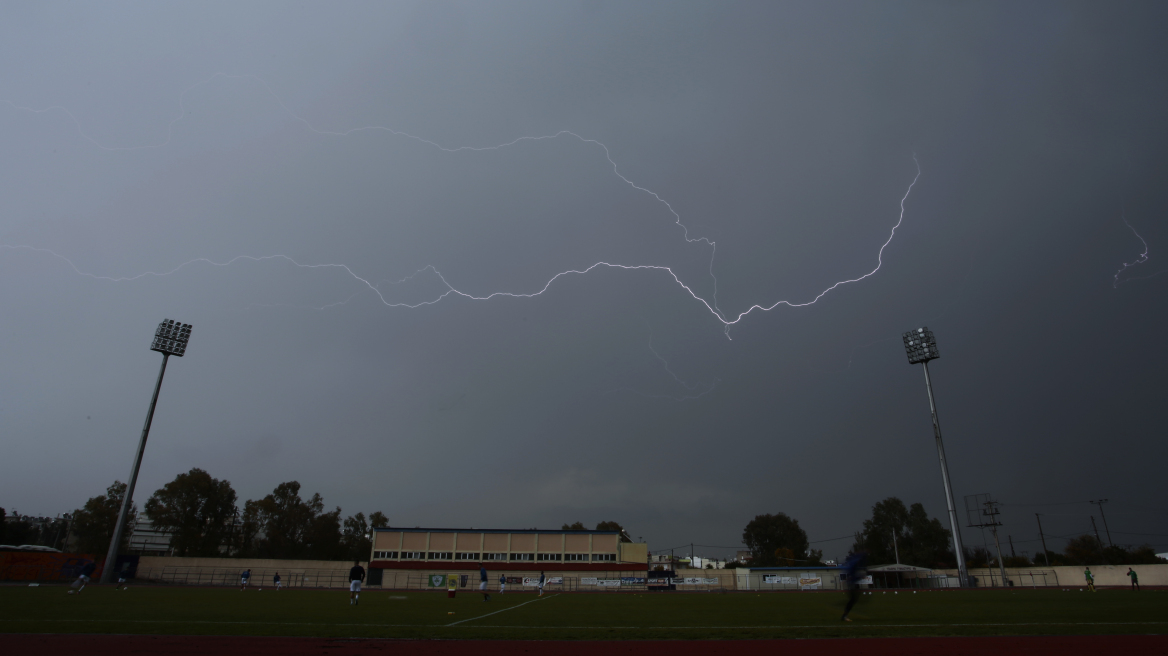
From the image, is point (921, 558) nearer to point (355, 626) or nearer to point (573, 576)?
point (573, 576)

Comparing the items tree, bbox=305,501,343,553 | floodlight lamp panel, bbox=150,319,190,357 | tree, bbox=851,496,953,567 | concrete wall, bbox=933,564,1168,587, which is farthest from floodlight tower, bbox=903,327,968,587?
tree, bbox=305,501,343,553

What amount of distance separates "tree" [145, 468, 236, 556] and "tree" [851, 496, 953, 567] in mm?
94062

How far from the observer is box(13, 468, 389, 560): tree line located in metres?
70.6

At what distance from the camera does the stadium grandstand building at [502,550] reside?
59.4 m

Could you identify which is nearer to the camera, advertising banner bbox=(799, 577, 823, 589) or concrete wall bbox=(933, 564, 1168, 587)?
concrete wall bbox=(933, 564, 1168, 587)

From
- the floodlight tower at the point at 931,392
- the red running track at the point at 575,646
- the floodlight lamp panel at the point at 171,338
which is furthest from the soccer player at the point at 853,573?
the floodlight lamp panel at the point at 171,338

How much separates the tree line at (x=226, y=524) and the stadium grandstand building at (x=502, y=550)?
64.8ft

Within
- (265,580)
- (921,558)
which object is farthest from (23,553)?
(921,558)

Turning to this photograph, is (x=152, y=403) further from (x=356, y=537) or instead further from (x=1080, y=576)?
(x=1080, y=576)

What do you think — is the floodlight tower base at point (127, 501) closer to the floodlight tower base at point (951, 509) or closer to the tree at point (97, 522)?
the tree at point (97, 522)

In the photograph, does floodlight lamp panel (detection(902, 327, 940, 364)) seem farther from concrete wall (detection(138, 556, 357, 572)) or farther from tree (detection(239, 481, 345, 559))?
tree (detection(239, 481, 345, 559))

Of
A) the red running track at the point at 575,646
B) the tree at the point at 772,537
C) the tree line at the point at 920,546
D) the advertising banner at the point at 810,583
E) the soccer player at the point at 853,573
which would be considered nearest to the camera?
the red running track at the point at 575,646

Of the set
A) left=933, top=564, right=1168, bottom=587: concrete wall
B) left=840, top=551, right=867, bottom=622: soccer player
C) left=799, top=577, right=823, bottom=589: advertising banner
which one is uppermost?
left=840, top=551, right=867, bottom=622: soccer player

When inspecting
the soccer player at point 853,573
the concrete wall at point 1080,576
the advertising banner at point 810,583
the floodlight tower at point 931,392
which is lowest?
the advertising banner at point 810,583
